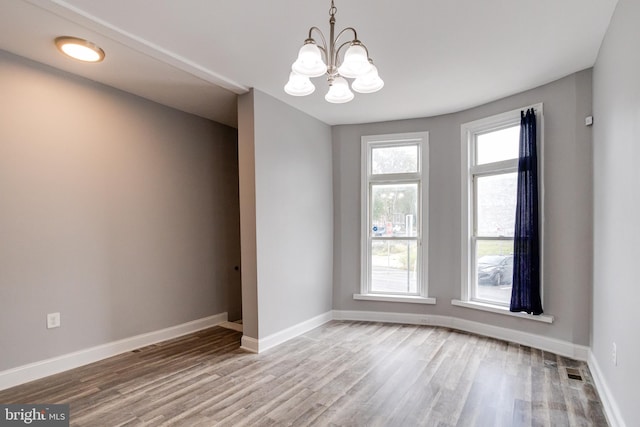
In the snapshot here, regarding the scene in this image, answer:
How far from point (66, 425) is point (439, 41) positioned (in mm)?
3760

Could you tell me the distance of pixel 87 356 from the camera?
3.21 m

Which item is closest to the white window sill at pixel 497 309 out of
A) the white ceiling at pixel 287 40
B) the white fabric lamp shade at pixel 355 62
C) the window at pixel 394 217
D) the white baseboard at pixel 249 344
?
the window at pixel 394 217

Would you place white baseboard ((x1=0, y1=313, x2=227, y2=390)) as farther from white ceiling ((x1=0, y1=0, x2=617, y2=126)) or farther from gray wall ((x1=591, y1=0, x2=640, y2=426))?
gray wall ((x1=591, y1=0, x2=640, y2=426))

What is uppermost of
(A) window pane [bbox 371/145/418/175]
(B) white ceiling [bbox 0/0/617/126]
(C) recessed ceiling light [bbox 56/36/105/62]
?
(B) white ceiling [bbox 0/0/617/126]

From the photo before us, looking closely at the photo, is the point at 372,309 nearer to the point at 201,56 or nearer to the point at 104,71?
the point at 201,56

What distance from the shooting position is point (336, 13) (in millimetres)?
2297

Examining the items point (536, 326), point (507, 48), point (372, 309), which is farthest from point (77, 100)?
point (536, 326)

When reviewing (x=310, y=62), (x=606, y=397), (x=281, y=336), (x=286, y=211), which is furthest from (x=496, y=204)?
(x=310, y=62)

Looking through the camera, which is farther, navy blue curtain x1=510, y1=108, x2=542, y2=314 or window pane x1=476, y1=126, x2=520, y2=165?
window pane x1=476, y1=126, x2=520, y2=165

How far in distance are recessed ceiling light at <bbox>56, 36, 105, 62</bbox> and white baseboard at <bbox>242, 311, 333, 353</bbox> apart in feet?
9.47

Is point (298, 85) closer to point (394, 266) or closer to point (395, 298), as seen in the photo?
point (394, 266)

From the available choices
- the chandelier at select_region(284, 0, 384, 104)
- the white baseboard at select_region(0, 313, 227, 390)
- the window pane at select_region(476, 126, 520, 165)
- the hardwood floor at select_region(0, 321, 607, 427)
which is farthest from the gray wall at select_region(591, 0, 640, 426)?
the white baseboard at select_region(0, 313, 227, 390)

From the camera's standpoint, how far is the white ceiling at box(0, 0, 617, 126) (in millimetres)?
2243

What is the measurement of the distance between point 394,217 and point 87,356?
147 inches
